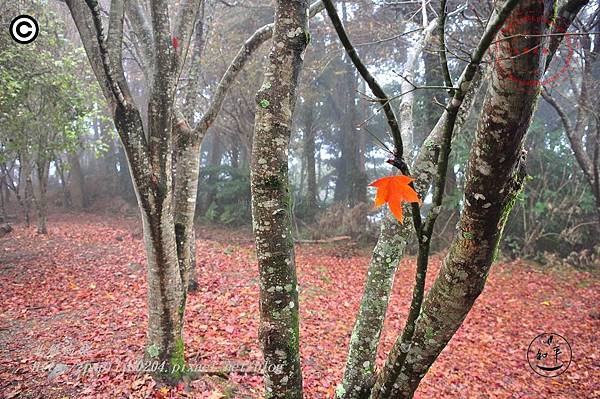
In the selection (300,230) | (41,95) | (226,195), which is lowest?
(300,230)

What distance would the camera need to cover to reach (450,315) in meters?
1.27

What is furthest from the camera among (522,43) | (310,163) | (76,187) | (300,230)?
(76,187)

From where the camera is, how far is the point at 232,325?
18.4 feet

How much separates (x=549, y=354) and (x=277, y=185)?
6287 mm

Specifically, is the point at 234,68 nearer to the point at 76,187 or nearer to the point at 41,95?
the point at 41,95

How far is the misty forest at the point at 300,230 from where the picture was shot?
1.22m

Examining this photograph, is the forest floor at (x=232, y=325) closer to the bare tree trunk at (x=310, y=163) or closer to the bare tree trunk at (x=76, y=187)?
the bare tree trunk at (x=310, y=163)

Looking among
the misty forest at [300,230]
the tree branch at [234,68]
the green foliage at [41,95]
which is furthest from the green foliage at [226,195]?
the tree branch at [234,68]

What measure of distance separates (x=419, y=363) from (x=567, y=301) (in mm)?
8344

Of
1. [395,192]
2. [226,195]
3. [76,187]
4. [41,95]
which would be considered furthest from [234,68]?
[76,187]

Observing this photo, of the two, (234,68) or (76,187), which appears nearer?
(234,68)

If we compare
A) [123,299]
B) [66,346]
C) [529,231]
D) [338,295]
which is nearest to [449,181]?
[529,231]

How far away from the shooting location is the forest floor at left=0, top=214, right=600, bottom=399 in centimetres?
399

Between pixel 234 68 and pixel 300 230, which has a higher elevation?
pixel 234 68
